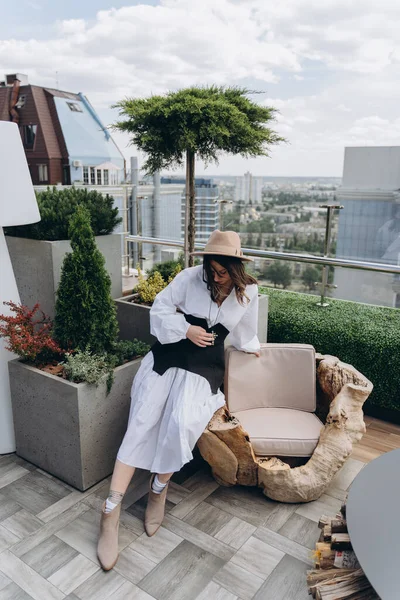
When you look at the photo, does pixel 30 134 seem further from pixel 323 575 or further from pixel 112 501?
pixel 323 575

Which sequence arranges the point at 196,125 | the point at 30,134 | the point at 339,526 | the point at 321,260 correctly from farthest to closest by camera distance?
the point at 30,134 → the point at 321,260 → the point at 196,125 → the point at 339,526

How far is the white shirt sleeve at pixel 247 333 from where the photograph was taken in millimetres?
2322

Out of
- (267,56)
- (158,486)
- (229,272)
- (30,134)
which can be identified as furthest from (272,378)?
(30,134)

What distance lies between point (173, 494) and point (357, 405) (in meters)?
1.01

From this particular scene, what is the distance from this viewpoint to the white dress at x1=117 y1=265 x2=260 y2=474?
2.03 m

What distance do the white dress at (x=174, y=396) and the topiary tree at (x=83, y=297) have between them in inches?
14.9

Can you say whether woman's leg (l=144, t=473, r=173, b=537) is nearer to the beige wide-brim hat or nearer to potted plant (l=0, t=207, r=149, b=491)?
potted plant (l=0, t=207, r=149, b=491)

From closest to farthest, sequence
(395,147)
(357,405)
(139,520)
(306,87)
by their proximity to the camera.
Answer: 1. (139,520)
2. (357,405)
3. (395,147)
4. (306,87)

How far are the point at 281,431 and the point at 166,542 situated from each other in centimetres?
71

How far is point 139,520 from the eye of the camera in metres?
2.13

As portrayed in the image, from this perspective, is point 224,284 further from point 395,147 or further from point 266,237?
point 395,147

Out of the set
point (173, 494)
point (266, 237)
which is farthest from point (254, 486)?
point (266, 237)

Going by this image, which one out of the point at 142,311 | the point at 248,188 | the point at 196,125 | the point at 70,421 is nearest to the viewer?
the point at 70,421

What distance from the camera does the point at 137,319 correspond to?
307 centimetres
